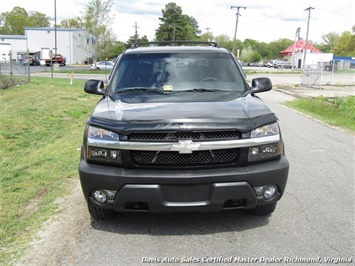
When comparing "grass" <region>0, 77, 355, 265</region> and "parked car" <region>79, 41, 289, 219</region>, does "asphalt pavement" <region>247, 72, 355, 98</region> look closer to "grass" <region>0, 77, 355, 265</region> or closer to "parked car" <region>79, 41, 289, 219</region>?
"grass" <region>0, 77, 355, 265</region>

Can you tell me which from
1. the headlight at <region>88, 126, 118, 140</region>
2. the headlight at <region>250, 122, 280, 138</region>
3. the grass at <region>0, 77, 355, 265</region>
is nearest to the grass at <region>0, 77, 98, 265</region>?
the grass at <region>0, 77, 355, 265</region>

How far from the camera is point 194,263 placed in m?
3.12

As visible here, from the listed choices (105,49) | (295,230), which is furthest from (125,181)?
(105,49)

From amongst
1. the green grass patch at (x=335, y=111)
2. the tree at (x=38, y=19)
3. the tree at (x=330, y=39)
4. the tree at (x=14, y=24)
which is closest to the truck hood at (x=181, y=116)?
the green grass patch at (x=335, y=111)

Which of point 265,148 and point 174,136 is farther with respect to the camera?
point 265,148

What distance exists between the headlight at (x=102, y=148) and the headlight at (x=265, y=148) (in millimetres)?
1213

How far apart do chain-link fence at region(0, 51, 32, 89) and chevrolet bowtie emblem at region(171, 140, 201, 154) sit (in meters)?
15.8

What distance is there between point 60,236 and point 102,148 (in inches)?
37.3

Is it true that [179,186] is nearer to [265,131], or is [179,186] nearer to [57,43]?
[265,131]

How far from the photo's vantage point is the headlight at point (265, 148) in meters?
3.42

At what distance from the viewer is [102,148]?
3402 mm

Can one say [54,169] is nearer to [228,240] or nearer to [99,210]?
[99,210]

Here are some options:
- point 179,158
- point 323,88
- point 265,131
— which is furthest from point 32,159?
point 323,88

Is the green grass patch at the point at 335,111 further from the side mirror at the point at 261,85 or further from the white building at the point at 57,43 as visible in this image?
the white building at the point at 57,43
